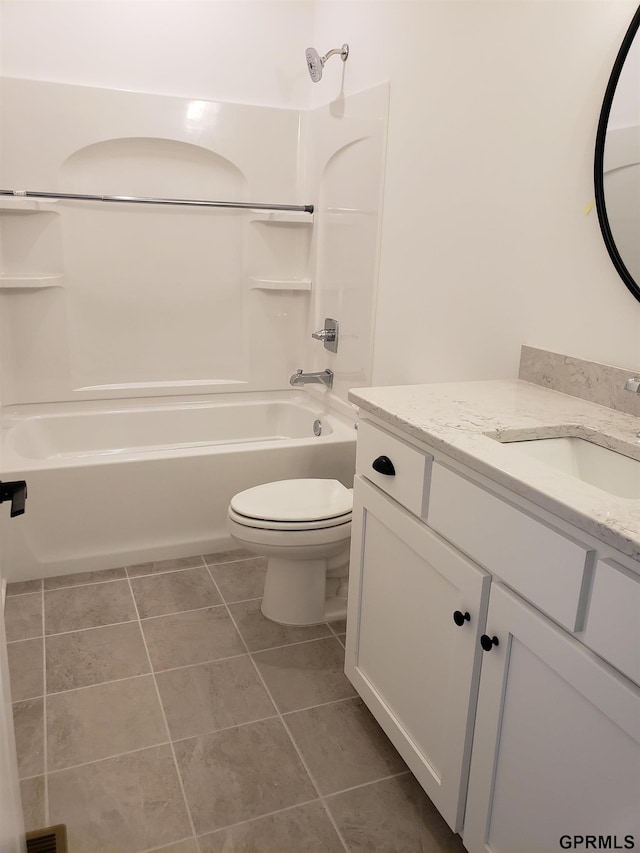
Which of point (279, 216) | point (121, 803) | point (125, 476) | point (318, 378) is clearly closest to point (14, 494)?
point (121, 803)

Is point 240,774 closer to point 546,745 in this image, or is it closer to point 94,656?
point 94,656

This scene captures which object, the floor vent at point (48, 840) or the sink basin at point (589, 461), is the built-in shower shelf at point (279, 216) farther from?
the floor vent at point (48, 840)

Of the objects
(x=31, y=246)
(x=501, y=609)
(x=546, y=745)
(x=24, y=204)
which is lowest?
(x=546, y=745)

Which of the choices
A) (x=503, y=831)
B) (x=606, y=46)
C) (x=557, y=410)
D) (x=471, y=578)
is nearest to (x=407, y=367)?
(x=557, y=410)

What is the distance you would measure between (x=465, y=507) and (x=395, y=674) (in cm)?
56

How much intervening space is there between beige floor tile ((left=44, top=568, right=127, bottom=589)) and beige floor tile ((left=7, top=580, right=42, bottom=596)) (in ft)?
0.09

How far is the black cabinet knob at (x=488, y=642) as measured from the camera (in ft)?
3.88

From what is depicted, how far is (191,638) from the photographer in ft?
7.23

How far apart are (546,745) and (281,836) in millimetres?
728

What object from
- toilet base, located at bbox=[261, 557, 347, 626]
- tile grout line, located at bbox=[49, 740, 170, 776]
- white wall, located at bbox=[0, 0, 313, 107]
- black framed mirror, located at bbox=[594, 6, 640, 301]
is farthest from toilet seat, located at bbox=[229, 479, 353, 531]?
white wall, located at bbox=[0, 0, 313, 107]

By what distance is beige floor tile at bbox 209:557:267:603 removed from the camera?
97.8 inches

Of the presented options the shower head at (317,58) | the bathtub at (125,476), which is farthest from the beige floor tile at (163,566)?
the shower head at (317,58)

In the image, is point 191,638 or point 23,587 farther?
point 23,587

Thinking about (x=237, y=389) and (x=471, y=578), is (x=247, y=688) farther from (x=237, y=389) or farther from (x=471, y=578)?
(x=237, y=389)
